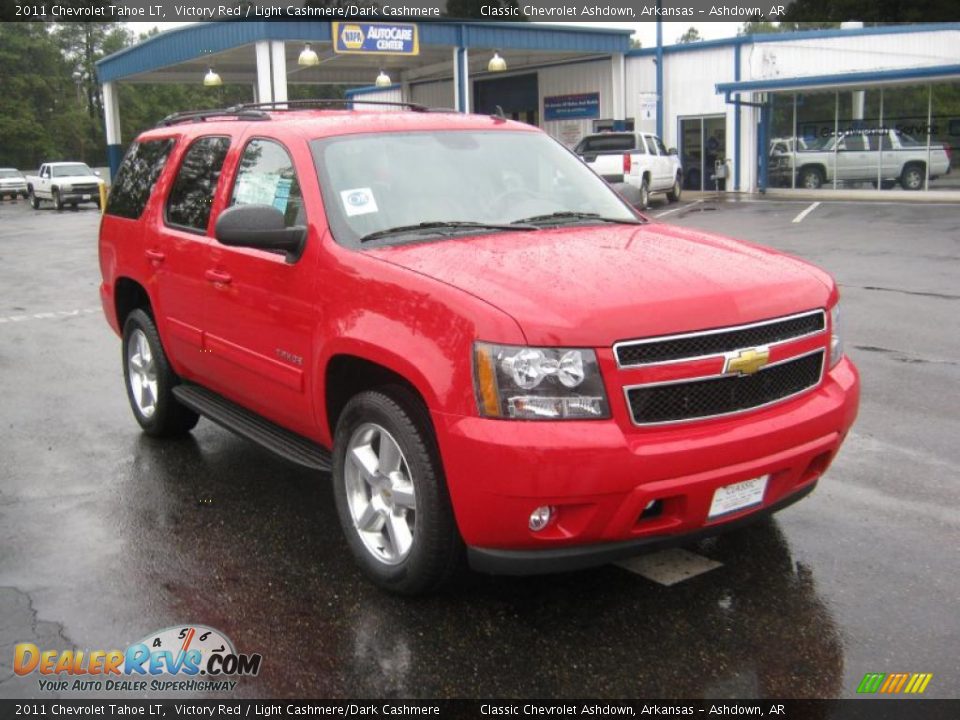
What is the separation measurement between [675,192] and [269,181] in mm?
24906

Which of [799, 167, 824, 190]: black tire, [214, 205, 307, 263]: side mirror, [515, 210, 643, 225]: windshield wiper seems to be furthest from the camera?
[799, 167, 824, 190]: black tire

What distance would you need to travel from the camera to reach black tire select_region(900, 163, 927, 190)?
26.3 meters

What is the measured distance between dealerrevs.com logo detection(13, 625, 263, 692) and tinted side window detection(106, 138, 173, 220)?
3.17 m

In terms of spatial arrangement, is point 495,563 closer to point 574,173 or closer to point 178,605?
point 178,605

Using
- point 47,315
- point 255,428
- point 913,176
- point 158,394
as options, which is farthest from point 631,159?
point 255,428

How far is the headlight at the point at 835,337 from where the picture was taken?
4.04 meters

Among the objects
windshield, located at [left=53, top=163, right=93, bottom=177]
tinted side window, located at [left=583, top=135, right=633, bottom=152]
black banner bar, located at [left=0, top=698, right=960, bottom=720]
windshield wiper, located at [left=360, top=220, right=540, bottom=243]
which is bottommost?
black banner bar, located at [left=0, top=698, right=960, bottom=720]

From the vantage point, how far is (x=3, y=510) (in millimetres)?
5180

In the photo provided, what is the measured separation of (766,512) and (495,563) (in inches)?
42.1

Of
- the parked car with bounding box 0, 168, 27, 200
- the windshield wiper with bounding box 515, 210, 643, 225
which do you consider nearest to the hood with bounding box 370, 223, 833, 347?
the windshield wiper with bounding box 515, 210, 643, 225

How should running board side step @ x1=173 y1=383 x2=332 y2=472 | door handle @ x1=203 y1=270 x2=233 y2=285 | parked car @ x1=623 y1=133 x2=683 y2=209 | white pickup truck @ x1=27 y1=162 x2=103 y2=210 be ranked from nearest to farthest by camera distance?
running board side step @ x1=173 y1=383 x2=332 y2=472
door handle @ x1=203 y1=270 x2=233 y2=285
parked car @ x1=623 y1=133 x2=683 y2=209
white pickup truck @ x1=27 y1=162 x2=103 y2=210

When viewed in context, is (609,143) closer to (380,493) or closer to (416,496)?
(380,493)

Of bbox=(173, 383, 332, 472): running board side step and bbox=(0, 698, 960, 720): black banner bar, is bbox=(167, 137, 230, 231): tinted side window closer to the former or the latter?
bbox=(173, 383, 332, 472): running board side step

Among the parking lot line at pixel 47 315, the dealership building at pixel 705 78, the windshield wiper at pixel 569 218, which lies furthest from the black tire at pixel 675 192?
the windshield wiper at pixel 569 218
